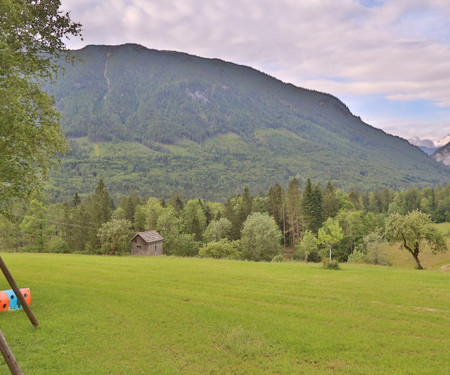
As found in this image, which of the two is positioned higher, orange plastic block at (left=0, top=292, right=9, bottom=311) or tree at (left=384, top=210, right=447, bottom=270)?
tree at (left=384, top=210, right=447, bottom=270)

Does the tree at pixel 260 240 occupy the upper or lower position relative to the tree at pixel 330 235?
lower

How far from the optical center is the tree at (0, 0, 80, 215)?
15.1 meters

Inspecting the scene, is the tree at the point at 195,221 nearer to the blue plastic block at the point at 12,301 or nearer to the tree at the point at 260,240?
the tree at the point at 260,240

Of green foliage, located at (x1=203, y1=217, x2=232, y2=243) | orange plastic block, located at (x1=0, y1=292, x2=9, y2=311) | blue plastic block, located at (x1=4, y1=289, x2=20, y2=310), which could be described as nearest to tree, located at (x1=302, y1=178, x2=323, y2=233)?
green foliage, located at (x1=203, y1=217, x2=232, y2=243)

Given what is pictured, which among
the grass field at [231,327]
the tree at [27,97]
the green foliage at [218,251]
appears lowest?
the green foliage at [218,251]

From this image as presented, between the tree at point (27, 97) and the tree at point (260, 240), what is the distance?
5674 cm

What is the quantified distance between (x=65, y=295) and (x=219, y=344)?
1265cm

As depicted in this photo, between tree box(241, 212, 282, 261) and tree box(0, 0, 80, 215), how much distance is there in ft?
186

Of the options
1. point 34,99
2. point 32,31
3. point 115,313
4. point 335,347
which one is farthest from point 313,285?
point 32,31

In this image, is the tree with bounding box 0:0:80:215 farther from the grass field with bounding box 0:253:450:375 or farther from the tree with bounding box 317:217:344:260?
the tree with bounding box 317:217:344:260

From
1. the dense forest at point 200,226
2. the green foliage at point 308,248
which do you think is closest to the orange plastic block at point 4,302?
the dense forest at point 200,226

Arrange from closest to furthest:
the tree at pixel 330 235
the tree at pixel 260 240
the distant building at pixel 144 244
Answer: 1. the tree at pixel 330 235
2. the distant building at pixel 144 244
3. the tree at pixel 260 240

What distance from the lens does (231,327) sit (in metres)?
15.5

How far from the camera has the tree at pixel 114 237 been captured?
6475 centimetres
